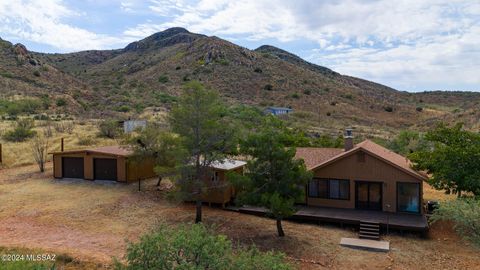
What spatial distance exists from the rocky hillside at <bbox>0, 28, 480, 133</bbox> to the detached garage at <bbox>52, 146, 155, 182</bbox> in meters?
28.5

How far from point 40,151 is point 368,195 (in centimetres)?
2488

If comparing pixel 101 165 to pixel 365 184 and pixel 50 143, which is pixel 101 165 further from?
pixel 365 184

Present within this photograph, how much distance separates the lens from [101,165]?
26844 mm

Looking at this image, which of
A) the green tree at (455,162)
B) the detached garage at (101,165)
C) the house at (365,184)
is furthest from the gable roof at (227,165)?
the green tree at (455,162)

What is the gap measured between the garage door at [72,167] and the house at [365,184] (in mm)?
15991

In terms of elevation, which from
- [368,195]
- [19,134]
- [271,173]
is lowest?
[368,195]

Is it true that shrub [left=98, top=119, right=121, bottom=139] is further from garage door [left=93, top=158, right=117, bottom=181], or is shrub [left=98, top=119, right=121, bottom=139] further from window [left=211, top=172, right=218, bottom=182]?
window [left=211, top=172, right=218, bottom=182]

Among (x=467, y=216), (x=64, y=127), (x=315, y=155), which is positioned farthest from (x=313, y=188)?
(x=64, y=127)

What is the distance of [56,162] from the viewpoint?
27.6 m

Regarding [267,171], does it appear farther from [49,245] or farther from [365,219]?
[49,245]

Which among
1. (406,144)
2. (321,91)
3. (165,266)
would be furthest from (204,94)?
(321,91)

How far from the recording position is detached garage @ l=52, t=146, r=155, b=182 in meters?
26.1

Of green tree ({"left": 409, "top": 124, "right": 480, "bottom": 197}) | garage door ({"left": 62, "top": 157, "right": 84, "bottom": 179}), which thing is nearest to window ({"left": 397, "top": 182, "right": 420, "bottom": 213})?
green tree ({"left": 409, "top": 124, "right": 480, "bottom": 197})

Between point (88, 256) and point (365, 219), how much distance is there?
1187cm
